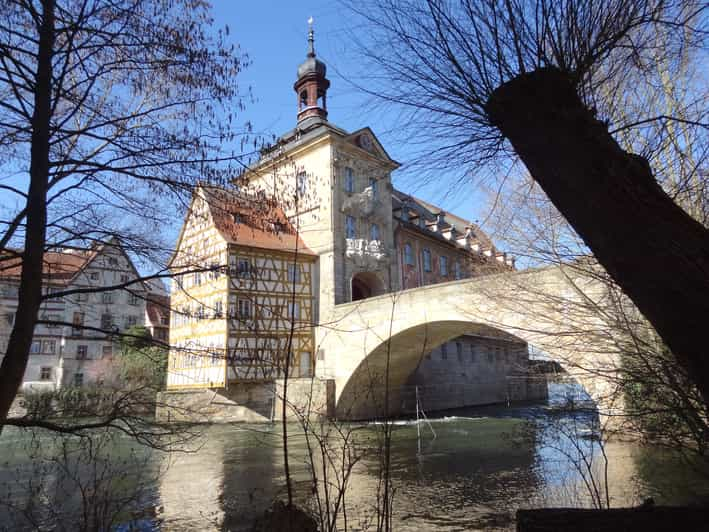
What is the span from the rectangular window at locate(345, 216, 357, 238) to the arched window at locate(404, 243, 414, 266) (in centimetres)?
439

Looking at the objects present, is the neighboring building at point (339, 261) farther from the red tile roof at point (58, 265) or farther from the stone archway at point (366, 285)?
the red tile roof at point (58, 265)

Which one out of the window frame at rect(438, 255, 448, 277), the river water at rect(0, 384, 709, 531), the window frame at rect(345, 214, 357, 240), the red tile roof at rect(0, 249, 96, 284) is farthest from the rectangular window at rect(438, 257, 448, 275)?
the red tile roof at rect(0, 249, 96, 284)

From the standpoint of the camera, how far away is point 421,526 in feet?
19.1

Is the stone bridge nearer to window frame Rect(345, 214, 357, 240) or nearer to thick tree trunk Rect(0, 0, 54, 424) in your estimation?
window frame Rect(345, 214, 357, 240)

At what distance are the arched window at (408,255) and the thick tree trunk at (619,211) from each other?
25.7 m

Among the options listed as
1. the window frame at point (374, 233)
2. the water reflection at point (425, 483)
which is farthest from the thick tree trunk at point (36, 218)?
the window frame at point (374, 233)

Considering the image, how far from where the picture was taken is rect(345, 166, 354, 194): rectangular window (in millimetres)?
24641

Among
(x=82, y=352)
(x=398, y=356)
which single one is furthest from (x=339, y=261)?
(x=82, y=352)

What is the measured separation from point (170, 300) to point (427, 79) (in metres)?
3.19

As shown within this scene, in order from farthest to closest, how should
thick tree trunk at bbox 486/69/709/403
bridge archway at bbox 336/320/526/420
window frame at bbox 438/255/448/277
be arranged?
window frame at bbox 438/255/448/277 → bridge archway at bbox 336/320/526/420 → thick tree trunk at bbox 486/69/709/403

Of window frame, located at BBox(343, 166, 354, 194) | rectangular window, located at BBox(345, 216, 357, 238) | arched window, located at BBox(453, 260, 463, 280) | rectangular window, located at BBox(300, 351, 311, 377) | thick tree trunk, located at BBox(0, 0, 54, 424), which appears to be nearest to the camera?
thick tree trunk, located at BBox(0, 0, 54, 424)

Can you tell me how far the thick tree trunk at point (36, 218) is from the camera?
3518mm

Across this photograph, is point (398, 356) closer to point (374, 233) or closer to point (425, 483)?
point (374, 233)

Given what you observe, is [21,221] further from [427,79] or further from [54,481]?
[54,481]
